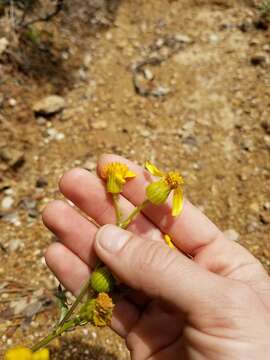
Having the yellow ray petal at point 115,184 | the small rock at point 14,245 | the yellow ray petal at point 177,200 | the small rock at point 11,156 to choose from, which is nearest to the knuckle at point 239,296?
the yellow ray petal at point 177,200

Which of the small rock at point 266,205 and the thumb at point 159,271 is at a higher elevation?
the thumb at point 159,271

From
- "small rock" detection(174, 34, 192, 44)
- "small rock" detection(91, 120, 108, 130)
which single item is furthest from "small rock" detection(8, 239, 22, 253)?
"small rock" detection(174, 34, 192, 44)

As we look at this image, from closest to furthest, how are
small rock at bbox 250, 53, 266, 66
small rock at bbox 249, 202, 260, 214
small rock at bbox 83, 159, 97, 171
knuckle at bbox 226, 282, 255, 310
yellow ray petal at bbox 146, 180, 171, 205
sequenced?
1. knuckle at bbox 226, 282, 255, 310
2. yellow ray petal at bbox 146, 180, 171, 205
3. small rock at bbox 249, 202, 260, 214
4. small rock at bbox 83, 159, 97, 171
5. small rock at bbox 250, 53, 266, 66

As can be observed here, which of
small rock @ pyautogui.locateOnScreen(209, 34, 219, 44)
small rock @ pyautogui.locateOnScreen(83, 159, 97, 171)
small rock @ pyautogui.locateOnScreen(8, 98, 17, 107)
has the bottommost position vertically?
small rock @ pyautogui.locateOnScreen(83, 159, 97, 171)

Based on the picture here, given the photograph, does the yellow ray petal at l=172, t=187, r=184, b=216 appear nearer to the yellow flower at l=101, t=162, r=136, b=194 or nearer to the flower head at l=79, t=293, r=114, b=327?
the yellow flower at l=101, t=162, r=136, b=194

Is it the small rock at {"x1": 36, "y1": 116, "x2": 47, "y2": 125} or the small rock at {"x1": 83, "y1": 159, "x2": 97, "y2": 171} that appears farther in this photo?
the small rock at {"x1": 36, "y1": 116, "x2": 47, "y2": 125}

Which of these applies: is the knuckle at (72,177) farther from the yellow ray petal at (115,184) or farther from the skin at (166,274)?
the yellow ray petal at (115,184)
